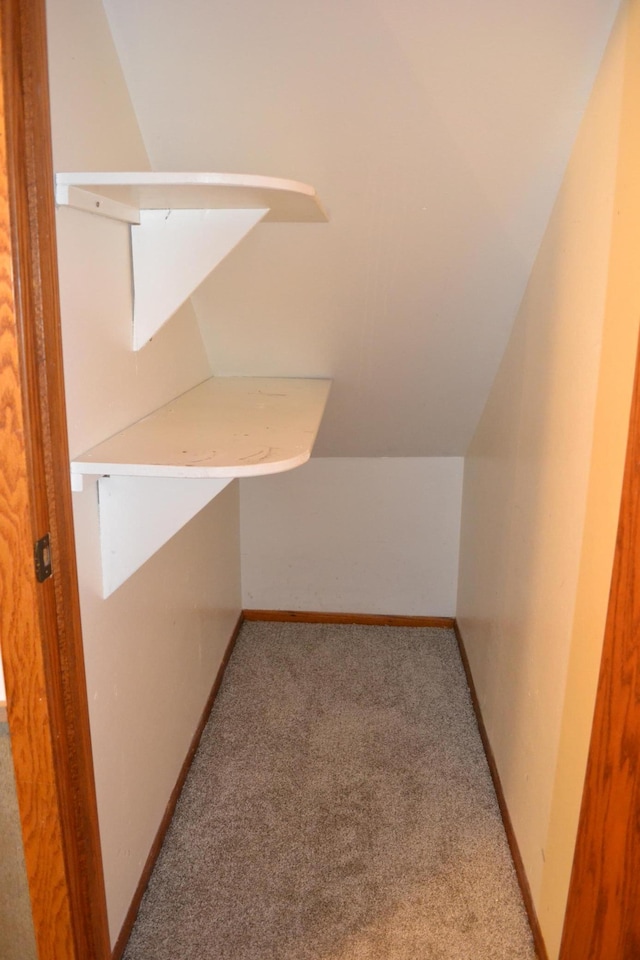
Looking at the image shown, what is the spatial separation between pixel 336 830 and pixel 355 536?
4.22ft

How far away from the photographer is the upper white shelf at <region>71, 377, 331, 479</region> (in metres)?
1.19

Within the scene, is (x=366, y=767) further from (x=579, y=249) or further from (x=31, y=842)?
(x=579, y=249)

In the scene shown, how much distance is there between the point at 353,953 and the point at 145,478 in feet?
3.56

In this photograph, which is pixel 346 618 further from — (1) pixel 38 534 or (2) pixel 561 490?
(1) pixel 38 534

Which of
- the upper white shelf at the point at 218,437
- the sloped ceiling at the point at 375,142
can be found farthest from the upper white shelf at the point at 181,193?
the upper white shelf at the point at 218,437

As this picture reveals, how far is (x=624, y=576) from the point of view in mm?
1130

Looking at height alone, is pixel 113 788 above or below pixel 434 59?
below

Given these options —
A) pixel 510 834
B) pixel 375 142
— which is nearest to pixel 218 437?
pixel 375 142

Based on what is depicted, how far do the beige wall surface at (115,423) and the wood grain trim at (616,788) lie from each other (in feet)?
2.94

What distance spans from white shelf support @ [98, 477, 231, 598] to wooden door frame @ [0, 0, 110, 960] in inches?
12.1

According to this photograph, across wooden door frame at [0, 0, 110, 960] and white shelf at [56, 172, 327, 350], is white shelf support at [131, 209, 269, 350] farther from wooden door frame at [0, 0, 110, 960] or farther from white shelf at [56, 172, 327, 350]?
wooden door frame at [0, 0, 110, 960]

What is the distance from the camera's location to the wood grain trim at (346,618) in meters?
2.98

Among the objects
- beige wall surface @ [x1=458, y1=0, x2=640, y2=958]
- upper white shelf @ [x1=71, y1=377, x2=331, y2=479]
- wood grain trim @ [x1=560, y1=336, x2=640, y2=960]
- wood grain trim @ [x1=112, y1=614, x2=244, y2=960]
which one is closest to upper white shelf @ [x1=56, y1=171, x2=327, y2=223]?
upper white shelf @ [x1=71, y1=377, x2=331, y2=479]

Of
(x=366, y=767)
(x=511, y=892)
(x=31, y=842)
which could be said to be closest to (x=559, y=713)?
(x=511, y=892)
